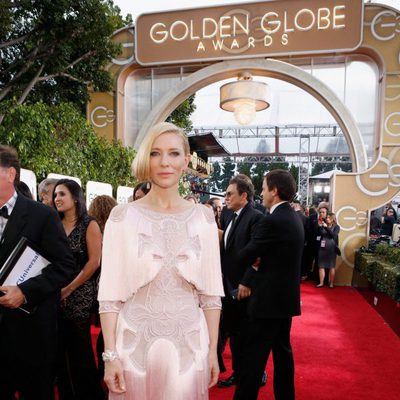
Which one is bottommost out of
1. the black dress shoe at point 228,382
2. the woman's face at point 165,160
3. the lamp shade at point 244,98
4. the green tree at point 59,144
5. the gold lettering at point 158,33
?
the black dress shoe at point 228,382

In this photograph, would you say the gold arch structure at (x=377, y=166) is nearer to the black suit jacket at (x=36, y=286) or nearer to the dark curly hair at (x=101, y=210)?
the dark curly hair at (x=101, y=210)

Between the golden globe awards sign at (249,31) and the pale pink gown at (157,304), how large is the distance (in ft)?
23.0

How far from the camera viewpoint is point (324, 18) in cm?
715

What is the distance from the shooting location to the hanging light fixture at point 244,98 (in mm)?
6980

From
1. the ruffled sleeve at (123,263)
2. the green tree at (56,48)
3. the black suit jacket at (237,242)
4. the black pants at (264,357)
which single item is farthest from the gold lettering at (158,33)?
the ruffled sleeve at (123,263)

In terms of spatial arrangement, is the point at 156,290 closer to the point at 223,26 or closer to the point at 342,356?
the point at 342,356

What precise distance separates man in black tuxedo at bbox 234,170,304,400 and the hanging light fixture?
480 centimetres

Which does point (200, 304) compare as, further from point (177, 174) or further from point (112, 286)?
point (177, 174)

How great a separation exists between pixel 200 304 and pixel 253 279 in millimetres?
1230

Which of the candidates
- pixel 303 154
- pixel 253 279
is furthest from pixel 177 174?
pixel 303 154

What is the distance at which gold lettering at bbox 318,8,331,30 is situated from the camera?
23.4ft

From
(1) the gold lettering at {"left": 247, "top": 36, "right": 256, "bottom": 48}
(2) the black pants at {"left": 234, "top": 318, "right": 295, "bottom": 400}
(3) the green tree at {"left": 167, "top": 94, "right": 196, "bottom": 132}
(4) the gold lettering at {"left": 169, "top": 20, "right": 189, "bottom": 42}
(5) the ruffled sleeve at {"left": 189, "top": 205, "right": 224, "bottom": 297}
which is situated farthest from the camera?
(3) the green tree at {"left": 167, "top": 94, "right": 196, "bottom": 132}

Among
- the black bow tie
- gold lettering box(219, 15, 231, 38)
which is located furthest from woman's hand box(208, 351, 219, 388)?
gold lettering box(219, 15, 231, 38)

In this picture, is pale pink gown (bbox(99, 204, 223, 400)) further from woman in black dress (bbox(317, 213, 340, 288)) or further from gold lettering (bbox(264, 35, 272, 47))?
gold lettering (bbox(264, 35, 272, 47))
